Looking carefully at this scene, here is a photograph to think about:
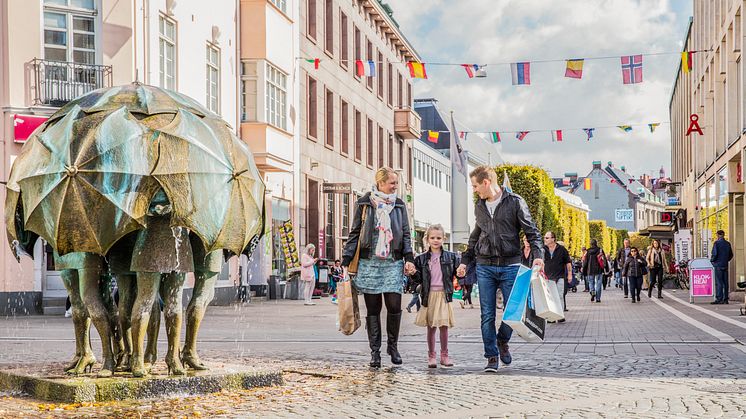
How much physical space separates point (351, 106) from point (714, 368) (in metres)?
33.8

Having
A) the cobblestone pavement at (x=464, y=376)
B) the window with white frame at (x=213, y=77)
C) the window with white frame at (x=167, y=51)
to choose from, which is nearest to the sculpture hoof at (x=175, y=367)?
the cobblestone pavement at (x=464, y=376)

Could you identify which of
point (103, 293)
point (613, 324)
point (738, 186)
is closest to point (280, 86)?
→ point (738, 186)

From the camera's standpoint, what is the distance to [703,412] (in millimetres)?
7234

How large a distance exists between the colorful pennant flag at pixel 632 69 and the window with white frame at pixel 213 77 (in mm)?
10660

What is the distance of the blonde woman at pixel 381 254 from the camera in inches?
401

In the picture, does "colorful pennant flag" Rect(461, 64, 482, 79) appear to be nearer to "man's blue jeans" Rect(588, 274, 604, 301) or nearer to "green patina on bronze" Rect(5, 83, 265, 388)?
"man's blue jeans" Rect(588, 274, 604, 301)

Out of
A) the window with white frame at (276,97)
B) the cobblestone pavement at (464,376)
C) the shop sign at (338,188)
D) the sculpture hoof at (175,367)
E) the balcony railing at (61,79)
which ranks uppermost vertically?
the window with white frame at (276,97)

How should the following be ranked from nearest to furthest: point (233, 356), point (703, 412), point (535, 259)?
point (703, 412), point (535, 259), point (233, 356)

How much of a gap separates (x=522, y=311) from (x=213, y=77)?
67.5ft

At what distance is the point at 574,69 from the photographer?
2842 centimetres

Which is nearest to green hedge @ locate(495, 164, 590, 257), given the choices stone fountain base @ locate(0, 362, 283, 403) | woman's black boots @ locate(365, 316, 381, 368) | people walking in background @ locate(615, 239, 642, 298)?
people walking in background @ locate(615, 239, 642, 298)

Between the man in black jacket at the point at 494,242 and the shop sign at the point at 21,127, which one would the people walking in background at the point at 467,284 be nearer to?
the shop sign at the point at 21,127

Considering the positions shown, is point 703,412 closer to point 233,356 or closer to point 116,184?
point 116,184

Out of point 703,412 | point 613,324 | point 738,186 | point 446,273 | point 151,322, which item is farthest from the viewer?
point 738,186
